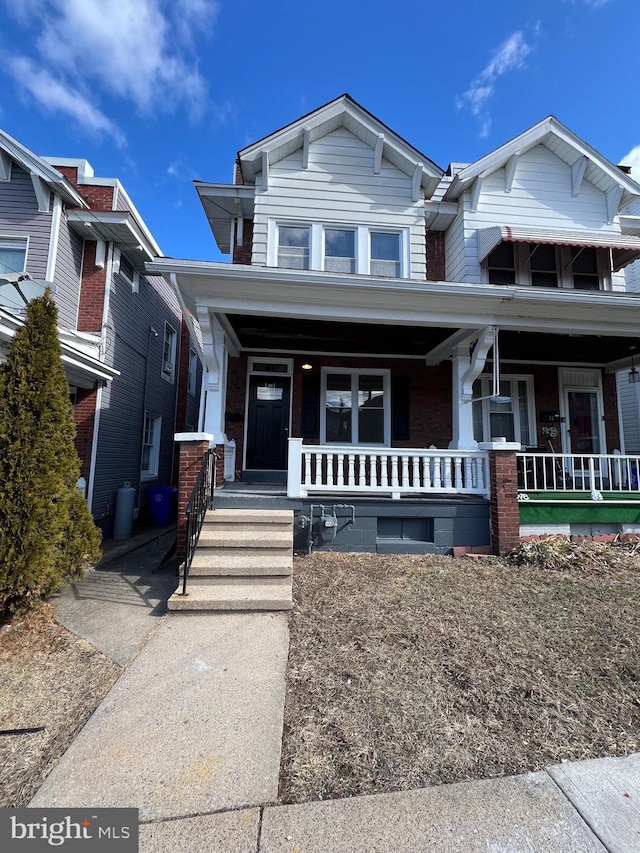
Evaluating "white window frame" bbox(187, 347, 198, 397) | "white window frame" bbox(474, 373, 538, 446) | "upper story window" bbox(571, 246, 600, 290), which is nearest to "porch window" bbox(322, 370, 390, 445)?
"white window frame" bbox(474, 373, 538, 446)

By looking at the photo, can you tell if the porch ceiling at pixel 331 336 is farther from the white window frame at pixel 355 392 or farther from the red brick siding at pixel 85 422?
the red brick siding at pixel 85 422

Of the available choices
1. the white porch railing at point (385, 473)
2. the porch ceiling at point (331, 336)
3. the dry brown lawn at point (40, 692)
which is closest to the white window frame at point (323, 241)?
the porch ceiling at point (331, 336)

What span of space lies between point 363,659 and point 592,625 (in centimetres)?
216

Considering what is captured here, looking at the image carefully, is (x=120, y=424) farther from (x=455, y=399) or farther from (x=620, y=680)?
(x=620, y=680)

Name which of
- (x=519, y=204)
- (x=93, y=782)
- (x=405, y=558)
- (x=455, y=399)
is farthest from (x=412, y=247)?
(x=93, y=782)

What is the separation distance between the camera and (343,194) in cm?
802

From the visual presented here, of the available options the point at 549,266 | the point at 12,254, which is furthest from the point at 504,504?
the point at 12,254

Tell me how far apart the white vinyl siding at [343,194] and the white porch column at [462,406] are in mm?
2083

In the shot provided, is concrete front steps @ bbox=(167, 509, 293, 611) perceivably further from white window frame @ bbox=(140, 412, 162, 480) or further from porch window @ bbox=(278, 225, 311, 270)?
white window frame @ bbox=(140, 412, 162, 480)

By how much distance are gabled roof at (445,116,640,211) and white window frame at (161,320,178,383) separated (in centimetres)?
796

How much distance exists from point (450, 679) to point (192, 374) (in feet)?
39.5

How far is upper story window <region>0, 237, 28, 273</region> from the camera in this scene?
690 centimetres

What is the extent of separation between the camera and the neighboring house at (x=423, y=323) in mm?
6945

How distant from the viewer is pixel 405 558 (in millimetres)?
5309
